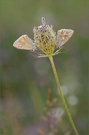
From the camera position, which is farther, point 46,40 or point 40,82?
point 40,82

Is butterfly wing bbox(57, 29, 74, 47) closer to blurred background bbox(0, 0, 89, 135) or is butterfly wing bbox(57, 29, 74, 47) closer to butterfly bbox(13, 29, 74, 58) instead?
butterfly bbox(13, 29, 74, 58)

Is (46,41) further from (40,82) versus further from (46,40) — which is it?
(40,82)

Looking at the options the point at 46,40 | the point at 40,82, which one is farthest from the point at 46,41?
the point at 40,82

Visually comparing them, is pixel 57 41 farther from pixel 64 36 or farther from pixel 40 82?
pixel 40 82

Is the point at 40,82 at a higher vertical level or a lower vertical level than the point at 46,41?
lower

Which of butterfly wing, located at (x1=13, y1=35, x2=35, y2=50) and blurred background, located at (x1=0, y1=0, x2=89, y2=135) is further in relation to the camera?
blurred background, located at (x1=0, y1=0, x2=89, y2=135)

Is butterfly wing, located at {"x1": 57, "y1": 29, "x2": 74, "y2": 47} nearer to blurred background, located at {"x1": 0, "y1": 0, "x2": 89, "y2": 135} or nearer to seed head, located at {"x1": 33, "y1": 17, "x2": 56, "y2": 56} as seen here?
seed head, located at {"x1": 33, "y1": 17, "x2": 56, "y2": 56}

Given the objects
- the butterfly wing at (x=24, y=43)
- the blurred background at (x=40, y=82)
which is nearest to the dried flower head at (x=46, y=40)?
the butterfly wing at (x=24, y=43)

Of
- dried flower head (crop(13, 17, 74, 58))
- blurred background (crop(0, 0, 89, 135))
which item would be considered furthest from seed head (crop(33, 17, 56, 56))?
blurred background (crop(0, 0, 89, 135))

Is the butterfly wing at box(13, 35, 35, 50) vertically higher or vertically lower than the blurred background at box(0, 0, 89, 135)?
higher
